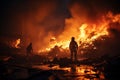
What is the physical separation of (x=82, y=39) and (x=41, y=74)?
37385 mm

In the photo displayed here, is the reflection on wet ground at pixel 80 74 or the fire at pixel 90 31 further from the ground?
the fire at pixel 90 31

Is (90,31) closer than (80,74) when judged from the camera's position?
No

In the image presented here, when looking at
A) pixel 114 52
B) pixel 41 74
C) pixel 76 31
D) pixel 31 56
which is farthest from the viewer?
pixel 76 31

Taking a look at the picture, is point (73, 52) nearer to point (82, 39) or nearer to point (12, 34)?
point (82, 39)

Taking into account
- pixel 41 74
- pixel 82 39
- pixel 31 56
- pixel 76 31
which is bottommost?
pixel 41 74

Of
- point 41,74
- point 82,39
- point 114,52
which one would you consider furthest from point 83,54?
point 41,74

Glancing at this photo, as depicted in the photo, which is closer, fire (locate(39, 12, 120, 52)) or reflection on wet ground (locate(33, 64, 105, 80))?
reflection on wet ground (locate(33, 64, 105, 80))

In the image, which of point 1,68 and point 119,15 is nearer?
point 1,68

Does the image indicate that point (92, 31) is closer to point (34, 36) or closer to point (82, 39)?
point (82, 39)

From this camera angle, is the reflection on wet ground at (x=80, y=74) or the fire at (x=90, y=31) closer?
the reflection on wet ground at (x=80, y=74)

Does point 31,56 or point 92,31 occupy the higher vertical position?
point 92,31

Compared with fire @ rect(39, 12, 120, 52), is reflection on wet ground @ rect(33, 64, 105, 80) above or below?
below

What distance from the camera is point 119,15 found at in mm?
48875

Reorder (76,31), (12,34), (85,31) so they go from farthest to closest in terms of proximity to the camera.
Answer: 1. (12,34)
2. (76,31)
3. (85,31)
